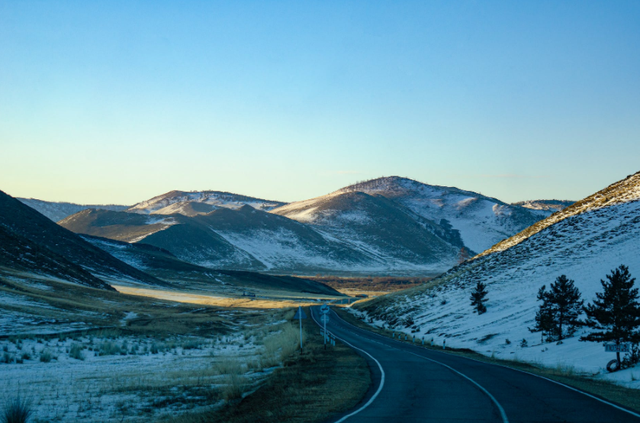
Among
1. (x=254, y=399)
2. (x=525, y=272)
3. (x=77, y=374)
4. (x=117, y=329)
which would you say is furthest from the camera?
(x=525, y=272)

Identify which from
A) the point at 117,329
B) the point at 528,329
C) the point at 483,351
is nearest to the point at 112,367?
the point at 117,329

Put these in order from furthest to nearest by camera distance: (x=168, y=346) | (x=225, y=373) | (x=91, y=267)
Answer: (x=91, y=267), (x=168, y=346), (x=225, y=373)

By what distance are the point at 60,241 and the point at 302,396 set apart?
9383cm

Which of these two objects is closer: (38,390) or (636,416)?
(636,416)

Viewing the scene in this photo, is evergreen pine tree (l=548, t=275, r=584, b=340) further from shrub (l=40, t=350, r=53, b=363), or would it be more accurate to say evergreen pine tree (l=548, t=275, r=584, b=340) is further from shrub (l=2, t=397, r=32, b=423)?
shrub (l=2, t=397, r=32, b=423)

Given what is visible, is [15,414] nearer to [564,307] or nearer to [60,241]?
[564,307]

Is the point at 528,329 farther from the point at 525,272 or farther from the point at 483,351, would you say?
the point at 525,272

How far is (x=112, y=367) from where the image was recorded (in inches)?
849

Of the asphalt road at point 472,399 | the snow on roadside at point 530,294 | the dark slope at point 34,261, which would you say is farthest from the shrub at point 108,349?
the dark slope at point 34,261

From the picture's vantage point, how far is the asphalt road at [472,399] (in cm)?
1160

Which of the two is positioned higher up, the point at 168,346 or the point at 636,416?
the point at 636,416

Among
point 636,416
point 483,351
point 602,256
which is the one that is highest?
point 602,256

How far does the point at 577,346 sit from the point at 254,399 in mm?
20167

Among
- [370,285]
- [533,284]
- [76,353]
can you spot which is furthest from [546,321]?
[370,285]
